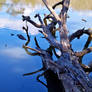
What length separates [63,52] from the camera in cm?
377

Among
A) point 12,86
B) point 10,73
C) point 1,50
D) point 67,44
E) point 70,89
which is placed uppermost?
point 1,50

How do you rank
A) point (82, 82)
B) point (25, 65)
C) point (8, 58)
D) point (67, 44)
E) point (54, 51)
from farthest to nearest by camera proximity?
point (54, 51), point (8, 58), point (25, 65), point (67, 44), point (82, 82)

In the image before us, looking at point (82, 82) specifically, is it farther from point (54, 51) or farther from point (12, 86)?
point (54, 51)

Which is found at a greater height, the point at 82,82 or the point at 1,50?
the point at 1,50

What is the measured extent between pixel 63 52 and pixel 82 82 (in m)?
1.29

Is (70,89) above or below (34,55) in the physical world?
below

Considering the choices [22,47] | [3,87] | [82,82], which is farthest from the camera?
[22,47]

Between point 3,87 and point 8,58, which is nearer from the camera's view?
point 3,87

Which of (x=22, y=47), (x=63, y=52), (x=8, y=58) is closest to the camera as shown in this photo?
(x=63, y=52)

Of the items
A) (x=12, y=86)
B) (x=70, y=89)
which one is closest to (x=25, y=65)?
(x=12, y=86)

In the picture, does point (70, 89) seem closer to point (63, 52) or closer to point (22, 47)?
point (63, 52)

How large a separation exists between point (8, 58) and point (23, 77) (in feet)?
3.73

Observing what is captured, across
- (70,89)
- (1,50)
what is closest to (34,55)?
(1,50)

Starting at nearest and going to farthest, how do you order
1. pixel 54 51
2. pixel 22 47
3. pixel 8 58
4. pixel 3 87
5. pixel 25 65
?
pixel 3 87, pixel 25 65, pixel 8 58, pixel 54 51, pixel 22 47
